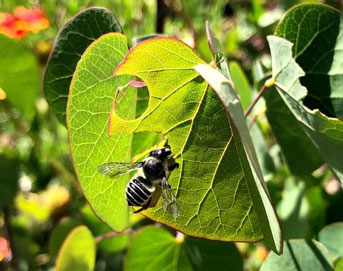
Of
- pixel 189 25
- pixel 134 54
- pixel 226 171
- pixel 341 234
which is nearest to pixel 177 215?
pixel 226 171

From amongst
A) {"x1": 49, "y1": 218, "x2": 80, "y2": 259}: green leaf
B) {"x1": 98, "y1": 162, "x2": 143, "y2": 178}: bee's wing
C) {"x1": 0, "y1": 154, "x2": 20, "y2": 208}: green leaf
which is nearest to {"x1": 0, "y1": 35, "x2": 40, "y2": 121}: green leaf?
{"x1": 0, "y1": 154, "x2": 20, "y2": 208}: green leaf

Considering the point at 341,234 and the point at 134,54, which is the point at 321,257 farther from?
the point at 134,54

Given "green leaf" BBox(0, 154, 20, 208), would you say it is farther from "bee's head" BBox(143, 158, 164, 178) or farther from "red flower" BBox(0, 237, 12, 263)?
"bee's head" BBox(143, 158, 164, 178)

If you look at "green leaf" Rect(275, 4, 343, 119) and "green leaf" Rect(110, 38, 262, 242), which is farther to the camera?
"green leaf" Rect(275, 4, 343, 119)

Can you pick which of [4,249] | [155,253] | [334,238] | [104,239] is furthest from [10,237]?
[334,238]

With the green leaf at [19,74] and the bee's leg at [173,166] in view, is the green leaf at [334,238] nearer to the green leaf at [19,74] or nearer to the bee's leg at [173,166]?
the bee's leg at [173,166]

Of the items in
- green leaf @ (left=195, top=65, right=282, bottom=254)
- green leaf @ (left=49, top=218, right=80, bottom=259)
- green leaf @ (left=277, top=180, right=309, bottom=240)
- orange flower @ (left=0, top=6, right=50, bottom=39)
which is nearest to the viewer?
green leaf @ (left=195, top=65, right=282, bottom=254)
